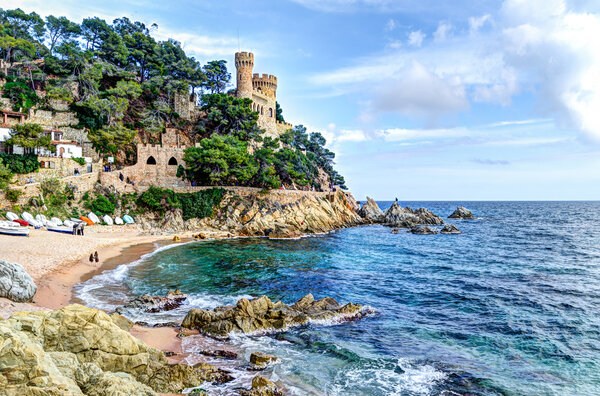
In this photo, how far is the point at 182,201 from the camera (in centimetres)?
4862

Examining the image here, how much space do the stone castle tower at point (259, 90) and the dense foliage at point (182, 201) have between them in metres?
23.3

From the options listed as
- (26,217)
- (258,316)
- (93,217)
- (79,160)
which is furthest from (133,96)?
(258,316)

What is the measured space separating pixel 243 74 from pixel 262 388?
216 ft

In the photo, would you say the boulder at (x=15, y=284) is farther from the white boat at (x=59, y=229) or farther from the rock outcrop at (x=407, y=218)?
the rock outcrop at (x=407, y=218)

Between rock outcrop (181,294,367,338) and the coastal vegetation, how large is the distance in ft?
115

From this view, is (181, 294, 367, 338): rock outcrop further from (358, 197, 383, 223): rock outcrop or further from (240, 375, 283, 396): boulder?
(358, 197, 383, 223): rock outcrop

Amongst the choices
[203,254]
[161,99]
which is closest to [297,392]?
[203,254]

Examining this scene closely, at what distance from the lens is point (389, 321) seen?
1727 cm

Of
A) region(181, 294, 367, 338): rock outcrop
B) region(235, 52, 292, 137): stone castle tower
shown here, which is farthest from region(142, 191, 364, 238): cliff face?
region(181, 294, 367, 338): rock outcrop

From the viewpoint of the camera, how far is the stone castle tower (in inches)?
2675

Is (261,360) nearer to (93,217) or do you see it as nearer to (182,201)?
(93,217)

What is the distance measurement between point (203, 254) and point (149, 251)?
16.6 ft

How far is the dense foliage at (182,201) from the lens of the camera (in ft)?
153

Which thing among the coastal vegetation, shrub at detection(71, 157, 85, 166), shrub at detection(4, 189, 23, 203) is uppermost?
the coastal vegetation
